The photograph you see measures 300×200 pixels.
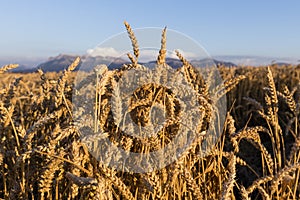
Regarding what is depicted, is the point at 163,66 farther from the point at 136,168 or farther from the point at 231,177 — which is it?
the point at 231,177

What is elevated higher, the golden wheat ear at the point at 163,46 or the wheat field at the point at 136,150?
the golden wheat ear at the point at 163,46

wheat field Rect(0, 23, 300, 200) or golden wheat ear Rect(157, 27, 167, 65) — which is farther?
golden wheat ear Rect(157, 27, 167, 65)

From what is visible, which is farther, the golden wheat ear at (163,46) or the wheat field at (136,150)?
the golden wheat ear at (163,46)

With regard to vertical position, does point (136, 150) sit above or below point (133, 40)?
below

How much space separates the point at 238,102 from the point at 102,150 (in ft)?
14.1

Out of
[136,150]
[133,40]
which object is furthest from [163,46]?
[136,150]

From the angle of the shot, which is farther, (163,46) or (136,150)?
(136,150)

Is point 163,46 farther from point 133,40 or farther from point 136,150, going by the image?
point 136,150

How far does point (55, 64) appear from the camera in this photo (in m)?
97.8

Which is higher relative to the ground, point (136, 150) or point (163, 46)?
point (163, 46)

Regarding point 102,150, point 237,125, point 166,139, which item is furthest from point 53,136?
point 237,125

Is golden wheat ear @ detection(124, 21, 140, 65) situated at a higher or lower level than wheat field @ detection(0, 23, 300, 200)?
higher

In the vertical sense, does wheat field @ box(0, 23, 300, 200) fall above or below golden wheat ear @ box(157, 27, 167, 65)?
below

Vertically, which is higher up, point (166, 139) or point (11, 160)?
point (166, 139)
